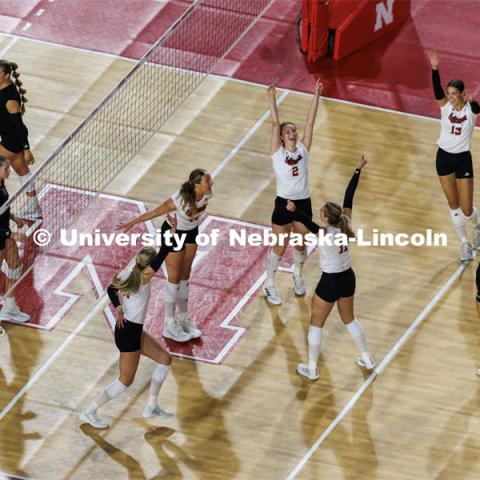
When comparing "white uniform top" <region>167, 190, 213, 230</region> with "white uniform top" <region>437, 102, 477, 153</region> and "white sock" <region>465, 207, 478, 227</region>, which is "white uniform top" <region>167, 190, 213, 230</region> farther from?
"white sock" <region>465, 207, 478, 227</region>

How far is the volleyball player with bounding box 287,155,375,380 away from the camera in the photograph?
14.8 metres

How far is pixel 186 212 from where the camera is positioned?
15.2 meters

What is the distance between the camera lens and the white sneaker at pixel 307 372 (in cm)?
1586

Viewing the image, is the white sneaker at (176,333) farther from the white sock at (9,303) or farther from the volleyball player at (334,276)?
the white sock at (9,303)

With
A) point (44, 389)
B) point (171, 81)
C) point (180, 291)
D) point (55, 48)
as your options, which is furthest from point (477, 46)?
point (44, 389)

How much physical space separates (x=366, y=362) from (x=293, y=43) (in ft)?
25.2

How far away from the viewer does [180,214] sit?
50.3 ft

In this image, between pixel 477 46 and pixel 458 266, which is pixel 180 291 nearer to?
pixel 458 266

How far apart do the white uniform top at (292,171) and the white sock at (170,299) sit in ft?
5.53

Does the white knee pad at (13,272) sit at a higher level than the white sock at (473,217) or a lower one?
lower

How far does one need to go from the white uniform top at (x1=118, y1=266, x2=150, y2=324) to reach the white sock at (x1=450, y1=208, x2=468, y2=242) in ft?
15.9

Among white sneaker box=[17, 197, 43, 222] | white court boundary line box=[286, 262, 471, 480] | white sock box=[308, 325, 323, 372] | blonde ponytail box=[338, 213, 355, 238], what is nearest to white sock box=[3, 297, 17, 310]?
white sneaker box=[17, 197, 43, 222]

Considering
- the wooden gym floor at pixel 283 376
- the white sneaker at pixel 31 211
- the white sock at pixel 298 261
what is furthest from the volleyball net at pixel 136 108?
the white sock at pixel 298 261

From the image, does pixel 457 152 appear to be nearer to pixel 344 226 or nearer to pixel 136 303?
pixel 344 226
